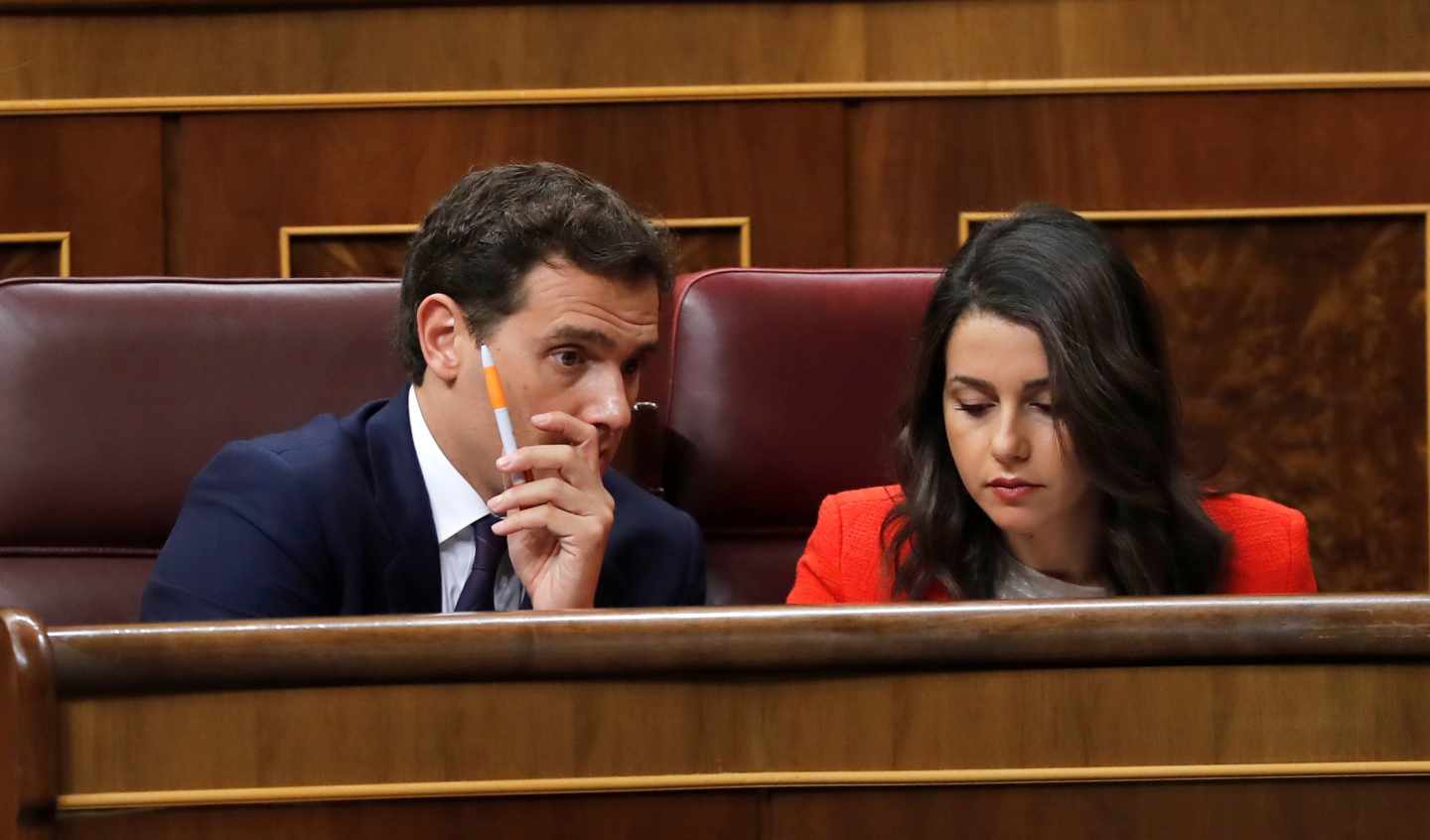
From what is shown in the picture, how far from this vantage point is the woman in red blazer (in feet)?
2.93

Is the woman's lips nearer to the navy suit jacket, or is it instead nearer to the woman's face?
the woman's face

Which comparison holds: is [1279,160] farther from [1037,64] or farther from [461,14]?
[461,14]

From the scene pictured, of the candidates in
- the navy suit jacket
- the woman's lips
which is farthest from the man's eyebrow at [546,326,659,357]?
the woman's lips

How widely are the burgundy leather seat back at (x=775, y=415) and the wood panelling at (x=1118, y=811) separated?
523mm

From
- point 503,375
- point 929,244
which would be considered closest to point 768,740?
point 503,375

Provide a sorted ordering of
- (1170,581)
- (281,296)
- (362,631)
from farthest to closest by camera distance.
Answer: (281,296)
(1170,581)
(362,631)

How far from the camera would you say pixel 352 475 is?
944 millimetres

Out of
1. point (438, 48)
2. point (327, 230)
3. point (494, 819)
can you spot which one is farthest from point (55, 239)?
point (494, 819)

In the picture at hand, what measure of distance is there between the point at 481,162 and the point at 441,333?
1.44 ft

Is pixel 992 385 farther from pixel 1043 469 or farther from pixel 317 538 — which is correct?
pixel 317 538

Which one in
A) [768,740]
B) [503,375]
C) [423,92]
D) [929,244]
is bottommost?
[768,740]

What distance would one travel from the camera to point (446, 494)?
3.17ft

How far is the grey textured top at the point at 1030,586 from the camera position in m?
0.95

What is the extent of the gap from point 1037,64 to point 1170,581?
0.60m
